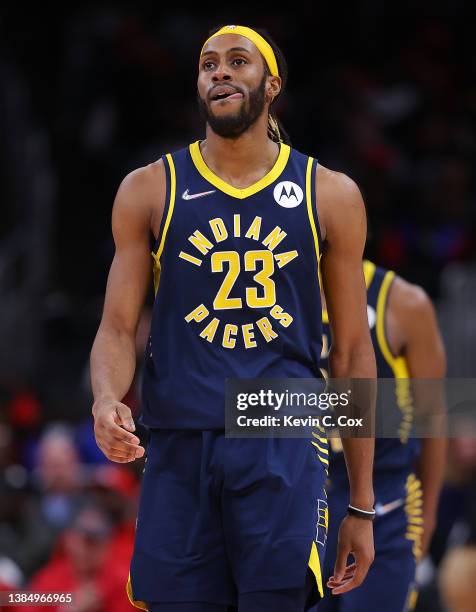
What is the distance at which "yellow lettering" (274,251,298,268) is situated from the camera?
3740 mm

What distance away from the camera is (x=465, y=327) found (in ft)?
31.1

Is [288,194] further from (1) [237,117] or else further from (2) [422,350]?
(2) [422,350]

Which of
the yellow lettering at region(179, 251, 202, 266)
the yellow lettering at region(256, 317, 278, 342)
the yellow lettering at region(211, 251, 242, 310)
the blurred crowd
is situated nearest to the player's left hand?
the yellow lettering at region(256, 317, 278, 342)

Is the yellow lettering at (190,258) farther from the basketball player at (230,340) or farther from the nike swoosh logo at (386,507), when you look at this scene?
the nike swoosh logo at (386,507)

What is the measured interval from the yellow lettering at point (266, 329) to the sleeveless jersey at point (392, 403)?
1.46 metres

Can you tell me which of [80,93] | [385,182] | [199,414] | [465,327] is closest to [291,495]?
[199,414]

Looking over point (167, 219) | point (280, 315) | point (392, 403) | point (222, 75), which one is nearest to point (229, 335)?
point (280, 315)

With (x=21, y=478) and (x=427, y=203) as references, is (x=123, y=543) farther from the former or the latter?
(x=427, y=203)

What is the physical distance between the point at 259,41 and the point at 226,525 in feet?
4.73

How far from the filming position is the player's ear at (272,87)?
12.9ft

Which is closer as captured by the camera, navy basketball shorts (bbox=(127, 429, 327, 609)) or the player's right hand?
the player's right hand

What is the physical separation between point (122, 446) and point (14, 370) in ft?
21.4

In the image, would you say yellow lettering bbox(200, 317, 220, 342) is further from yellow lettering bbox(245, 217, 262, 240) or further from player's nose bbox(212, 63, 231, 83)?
player's nose bbox(212, 63, 231, 83)

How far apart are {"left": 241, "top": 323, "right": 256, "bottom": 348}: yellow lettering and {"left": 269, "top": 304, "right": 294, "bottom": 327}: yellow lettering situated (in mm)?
77
